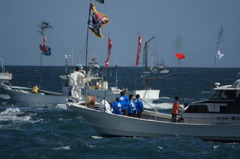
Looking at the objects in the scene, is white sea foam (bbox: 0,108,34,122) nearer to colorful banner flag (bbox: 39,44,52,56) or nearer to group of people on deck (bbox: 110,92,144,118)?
colorful banner flag (bbox: 39,44,52,56)

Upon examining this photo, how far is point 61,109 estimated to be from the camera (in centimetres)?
3897

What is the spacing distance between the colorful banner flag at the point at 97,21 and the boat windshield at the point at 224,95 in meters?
7.10

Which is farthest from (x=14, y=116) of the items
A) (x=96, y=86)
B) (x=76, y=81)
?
(x=96, y=86)

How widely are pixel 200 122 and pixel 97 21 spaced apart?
7930 millimetres

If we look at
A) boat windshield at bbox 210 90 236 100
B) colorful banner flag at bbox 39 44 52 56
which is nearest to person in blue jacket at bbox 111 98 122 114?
boat windshield at bbox 210 90 236 100

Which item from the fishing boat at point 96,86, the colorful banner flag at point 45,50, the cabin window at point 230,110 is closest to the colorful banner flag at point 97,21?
the cabin window at point 230,110

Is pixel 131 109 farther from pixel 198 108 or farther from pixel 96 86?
pixel 96 86

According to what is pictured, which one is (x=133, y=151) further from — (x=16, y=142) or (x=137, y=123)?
(x=16, y=142)

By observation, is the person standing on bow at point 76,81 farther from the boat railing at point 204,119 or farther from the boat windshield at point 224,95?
the boat windshield at point 224,95

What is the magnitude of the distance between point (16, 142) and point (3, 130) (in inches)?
162

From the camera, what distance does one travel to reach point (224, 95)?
864 inches

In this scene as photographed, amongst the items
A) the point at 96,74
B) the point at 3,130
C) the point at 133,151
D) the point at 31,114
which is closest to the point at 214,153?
the point at 133,151

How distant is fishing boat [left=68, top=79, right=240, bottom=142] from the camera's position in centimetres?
2138

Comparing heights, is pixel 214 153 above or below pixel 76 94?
below
